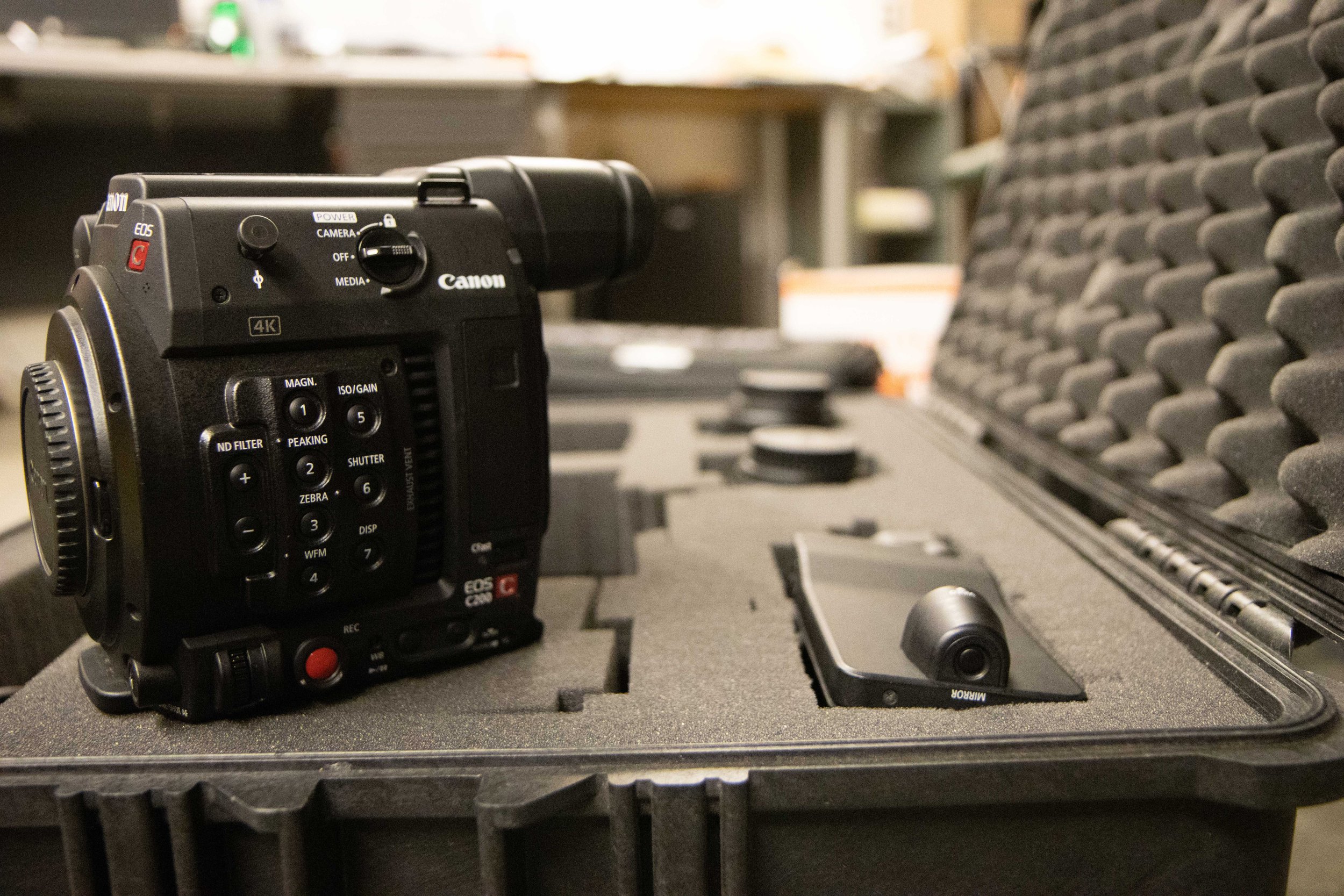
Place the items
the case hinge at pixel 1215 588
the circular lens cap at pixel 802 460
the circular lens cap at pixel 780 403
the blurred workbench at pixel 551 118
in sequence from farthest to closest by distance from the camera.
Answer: the blurred workbench at pixel 551 118
the circular lens cap at pixel 780 403
the circular lens cap at pixel 802 460
the case hinge at pixel 1215 588

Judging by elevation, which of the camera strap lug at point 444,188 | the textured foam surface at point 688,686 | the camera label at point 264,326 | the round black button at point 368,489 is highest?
the camera strap lug at point 444,188

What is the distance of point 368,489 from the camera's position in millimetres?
495

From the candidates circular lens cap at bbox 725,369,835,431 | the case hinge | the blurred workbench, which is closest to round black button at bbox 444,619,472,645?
the case hinge

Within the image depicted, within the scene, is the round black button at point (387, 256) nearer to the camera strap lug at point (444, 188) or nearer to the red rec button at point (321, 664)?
the camera strap lug at point (444, 188)

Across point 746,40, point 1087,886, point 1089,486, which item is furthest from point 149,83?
point 1087,886

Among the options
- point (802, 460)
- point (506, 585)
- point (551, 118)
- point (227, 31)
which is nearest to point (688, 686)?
point (506, 585)

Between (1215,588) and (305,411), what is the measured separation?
1.78 ft

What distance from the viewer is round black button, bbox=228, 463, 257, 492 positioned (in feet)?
1.48

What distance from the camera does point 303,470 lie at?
0.47m

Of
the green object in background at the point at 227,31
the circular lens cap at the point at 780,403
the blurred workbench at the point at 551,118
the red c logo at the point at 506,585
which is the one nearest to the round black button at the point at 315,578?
the red c logo at the point at 506,585

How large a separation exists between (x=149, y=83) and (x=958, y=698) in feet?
6.81

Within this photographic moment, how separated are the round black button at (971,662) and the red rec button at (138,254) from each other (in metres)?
0.44

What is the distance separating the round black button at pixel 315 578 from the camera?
1.59ft

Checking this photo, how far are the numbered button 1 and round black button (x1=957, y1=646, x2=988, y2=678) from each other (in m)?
0.34
